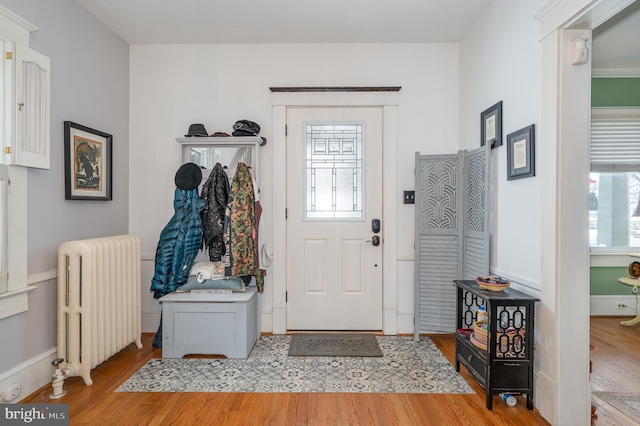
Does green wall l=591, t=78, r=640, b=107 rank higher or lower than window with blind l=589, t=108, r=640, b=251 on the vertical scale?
higher

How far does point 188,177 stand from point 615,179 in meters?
4.69

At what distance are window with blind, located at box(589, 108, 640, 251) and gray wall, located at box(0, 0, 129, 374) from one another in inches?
198

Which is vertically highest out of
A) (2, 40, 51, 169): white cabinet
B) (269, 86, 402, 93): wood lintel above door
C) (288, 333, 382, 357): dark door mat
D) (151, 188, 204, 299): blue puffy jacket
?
(269, 86, 402, 93): wood lintel above door

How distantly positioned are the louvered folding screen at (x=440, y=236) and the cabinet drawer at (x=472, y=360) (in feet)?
1.90

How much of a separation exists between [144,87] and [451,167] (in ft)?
9.95

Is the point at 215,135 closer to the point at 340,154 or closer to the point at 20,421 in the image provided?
the point at 340,154

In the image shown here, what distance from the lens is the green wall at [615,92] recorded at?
389 centimetres

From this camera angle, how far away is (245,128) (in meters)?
3.14

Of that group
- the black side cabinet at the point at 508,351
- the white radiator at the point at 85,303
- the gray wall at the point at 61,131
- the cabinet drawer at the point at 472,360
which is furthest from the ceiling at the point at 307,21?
the cabinet drawer at the point at 472,360

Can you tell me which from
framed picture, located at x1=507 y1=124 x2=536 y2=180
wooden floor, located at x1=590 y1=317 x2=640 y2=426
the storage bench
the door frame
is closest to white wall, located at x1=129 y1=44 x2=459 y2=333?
the door frame

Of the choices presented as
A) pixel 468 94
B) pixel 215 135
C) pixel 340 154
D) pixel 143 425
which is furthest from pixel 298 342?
pixel 468 94

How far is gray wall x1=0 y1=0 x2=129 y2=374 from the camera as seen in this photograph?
227cm

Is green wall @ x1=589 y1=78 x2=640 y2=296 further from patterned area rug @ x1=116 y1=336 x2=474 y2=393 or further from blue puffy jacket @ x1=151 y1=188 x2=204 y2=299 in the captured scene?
blue puffy jacket @ x1=151 y1=188 x2=204 y2=299

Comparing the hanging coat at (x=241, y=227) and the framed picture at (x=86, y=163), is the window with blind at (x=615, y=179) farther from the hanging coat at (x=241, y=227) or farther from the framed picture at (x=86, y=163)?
the framed picture at (x=86, y=163)
